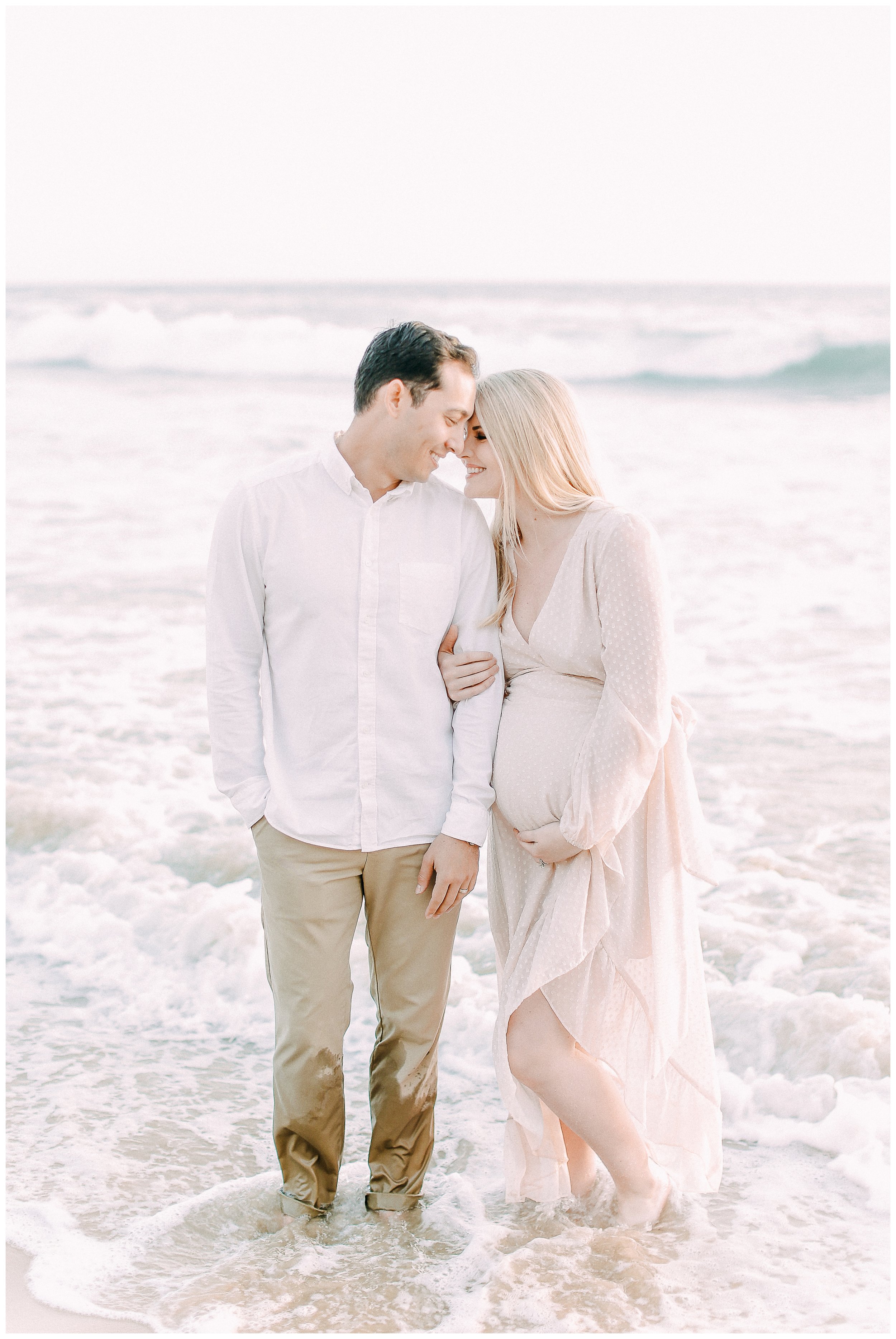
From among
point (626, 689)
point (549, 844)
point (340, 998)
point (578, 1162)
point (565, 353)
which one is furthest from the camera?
point (565, 353)

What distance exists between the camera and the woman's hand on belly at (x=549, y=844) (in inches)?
93.1

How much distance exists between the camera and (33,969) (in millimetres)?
4254

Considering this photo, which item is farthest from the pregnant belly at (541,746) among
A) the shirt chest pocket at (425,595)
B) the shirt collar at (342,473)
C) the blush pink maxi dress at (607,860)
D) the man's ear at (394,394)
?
the man's ear at (394,394)

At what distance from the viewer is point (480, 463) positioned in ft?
8.05

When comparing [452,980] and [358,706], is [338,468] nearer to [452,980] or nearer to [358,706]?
[358,706]

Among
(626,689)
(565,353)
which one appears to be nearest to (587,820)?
(626,689)

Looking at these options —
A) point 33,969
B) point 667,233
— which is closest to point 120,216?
point 667,233

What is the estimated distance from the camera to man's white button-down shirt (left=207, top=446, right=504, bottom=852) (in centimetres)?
237

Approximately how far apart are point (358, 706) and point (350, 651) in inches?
4.7

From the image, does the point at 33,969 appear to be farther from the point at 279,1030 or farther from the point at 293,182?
the point at 293,182

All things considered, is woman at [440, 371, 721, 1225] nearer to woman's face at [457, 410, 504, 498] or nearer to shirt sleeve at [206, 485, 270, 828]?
woman's face at [457, 410, 504, 498]

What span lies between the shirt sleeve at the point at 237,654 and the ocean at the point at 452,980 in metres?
0.79

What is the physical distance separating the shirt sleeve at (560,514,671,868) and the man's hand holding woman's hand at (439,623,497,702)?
0.86ft

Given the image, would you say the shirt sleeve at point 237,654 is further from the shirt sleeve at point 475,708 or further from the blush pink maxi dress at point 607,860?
the blush pink maxi dress at point 607,860
